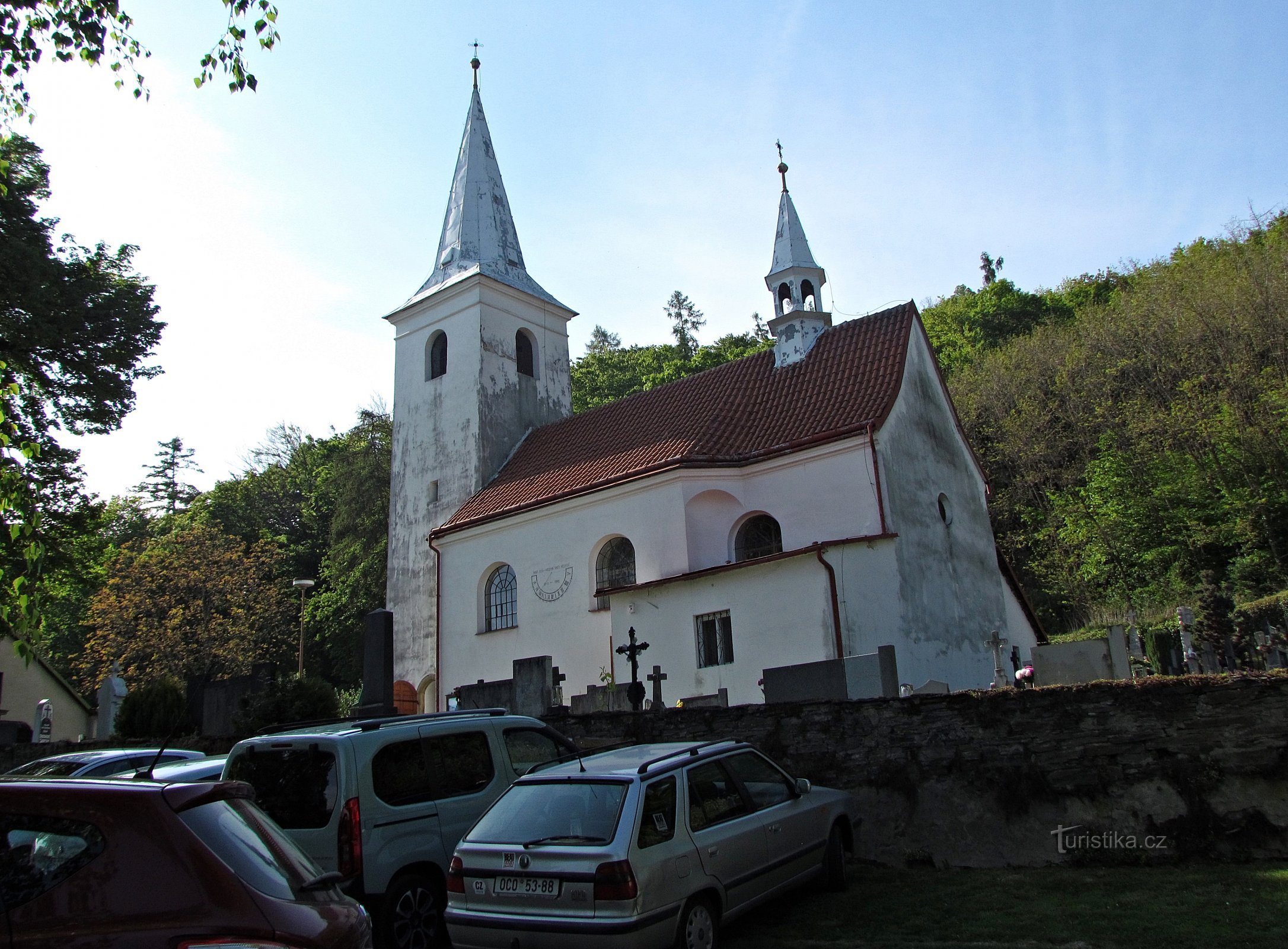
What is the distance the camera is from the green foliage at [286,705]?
46.4 feet

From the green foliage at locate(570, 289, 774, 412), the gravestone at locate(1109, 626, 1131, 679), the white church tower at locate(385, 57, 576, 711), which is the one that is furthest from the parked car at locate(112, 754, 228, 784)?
the green foliage at locate(570, 289, 774, 412)

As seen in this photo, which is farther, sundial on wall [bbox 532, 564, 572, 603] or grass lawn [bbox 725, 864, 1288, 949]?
sundial on wall [bbox 532, 564, 572, 603]

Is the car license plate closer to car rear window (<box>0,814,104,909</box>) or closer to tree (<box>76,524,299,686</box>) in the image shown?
car rear window (<box>0,814,104,909</box>)

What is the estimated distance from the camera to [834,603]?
57.0 feet

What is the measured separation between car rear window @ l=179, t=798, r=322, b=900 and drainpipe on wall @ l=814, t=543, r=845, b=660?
44.9ft

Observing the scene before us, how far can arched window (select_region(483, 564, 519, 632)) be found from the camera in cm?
2377

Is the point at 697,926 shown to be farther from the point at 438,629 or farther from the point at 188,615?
the point at 188,615

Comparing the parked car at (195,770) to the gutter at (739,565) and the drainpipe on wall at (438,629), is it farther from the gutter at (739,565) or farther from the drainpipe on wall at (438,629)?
the drainpipe on wall at (438,629)

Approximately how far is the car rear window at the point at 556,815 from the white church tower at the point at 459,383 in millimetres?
19115

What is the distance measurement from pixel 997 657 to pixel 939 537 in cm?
318

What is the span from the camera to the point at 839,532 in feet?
61.8

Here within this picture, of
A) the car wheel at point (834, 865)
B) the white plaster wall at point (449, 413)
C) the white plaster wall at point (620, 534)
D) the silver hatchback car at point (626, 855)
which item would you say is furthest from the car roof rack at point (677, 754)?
the white plaster wall at point (449, 413)

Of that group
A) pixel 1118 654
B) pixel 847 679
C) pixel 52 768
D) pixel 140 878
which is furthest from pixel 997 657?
pixel 140 878

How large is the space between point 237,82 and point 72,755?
28.4ft
